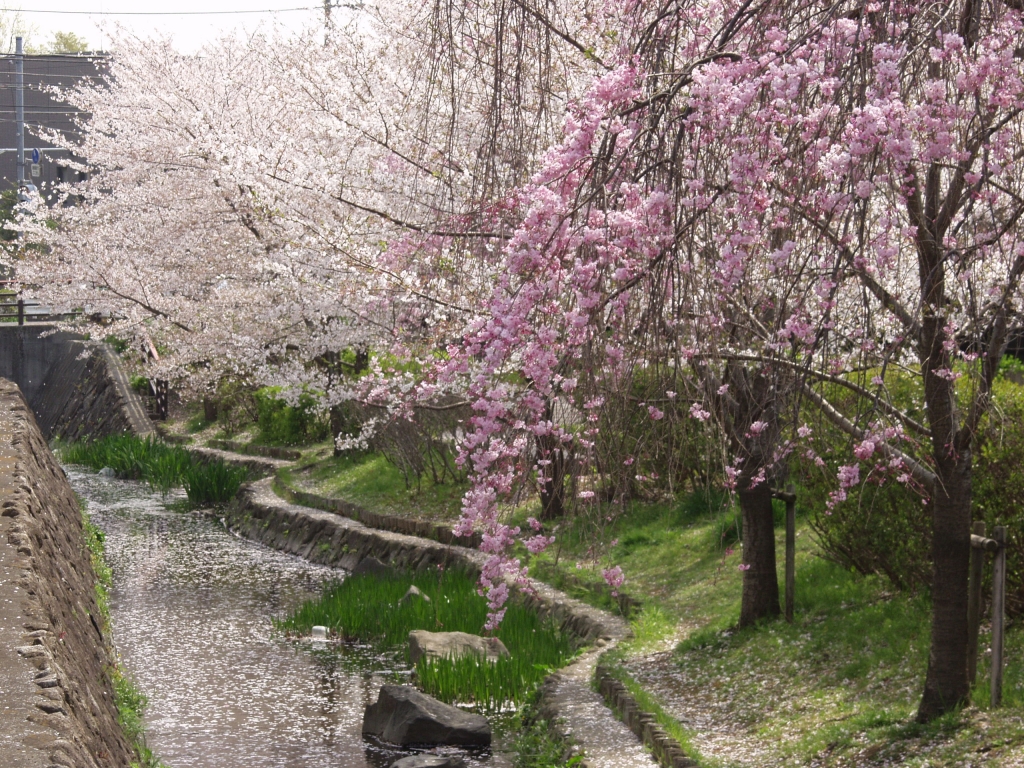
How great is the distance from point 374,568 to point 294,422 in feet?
27.7

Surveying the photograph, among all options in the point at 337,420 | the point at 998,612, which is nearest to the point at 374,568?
the point at 337,420

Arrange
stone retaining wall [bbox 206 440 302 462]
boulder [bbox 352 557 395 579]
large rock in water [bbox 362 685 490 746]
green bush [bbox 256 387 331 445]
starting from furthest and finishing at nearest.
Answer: green bush [bbox 256 387 331 445] < stone retaining wall [bbox 206 440 302 462] < boulder [bbox 352 557 395 579] < large rock in water [bbox 362 685 490 746]

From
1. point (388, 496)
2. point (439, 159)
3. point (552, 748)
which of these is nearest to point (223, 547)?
point (388, 496)

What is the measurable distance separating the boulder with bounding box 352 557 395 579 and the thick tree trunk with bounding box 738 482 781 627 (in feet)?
14.0

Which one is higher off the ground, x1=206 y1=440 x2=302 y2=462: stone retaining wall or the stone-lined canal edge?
x1=206 y1=440 x2=302 y2=462: stone retaining wall

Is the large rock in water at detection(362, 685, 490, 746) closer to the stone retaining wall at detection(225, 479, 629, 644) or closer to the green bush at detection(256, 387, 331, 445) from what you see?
the stone retaining wall at detection(225, 479, 629, 644)

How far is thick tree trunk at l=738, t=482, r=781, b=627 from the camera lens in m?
7.07

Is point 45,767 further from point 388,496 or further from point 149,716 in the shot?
point 388,496

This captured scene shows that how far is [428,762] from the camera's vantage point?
6.14m

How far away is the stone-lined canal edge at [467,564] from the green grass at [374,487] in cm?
43

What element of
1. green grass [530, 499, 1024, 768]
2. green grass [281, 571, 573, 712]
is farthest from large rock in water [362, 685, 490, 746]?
green grass [530, 499, 1024, 768]

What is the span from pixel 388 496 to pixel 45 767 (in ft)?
36.2

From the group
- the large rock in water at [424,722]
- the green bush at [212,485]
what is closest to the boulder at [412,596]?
the large rock in water at [424,722]

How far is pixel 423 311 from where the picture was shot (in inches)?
355
